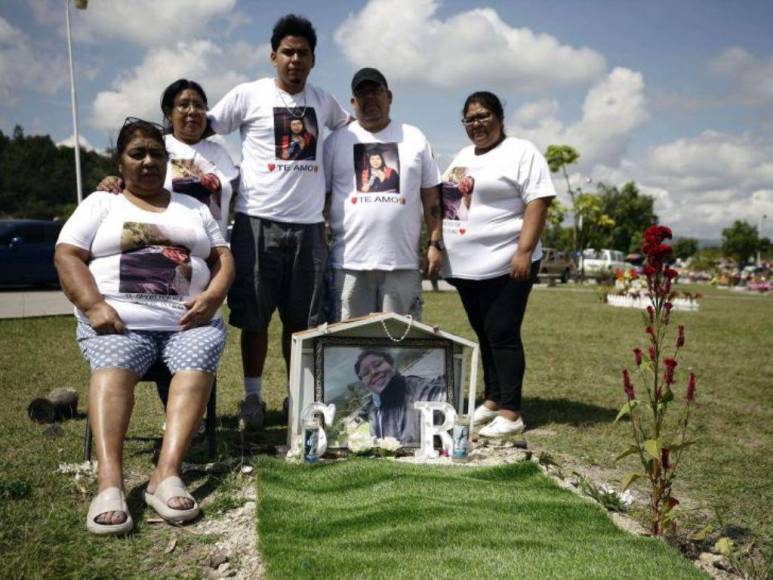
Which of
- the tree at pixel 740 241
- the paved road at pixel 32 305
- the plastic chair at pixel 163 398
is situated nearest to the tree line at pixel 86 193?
the tree at pixel 740 241

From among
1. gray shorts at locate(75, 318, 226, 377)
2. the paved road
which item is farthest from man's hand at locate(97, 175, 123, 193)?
the paved road

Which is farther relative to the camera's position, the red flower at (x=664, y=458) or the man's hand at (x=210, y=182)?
the man's hand at (x=210, y=182)

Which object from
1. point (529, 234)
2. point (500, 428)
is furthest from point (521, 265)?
point (500, 428)

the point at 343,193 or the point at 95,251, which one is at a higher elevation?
the point at 343,193

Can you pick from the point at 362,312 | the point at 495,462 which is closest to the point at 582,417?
the point at 495,462

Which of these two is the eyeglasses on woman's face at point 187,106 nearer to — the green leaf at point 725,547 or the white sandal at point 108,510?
the white sandal at point 108,510

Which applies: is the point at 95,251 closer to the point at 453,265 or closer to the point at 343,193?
the point at 343,193

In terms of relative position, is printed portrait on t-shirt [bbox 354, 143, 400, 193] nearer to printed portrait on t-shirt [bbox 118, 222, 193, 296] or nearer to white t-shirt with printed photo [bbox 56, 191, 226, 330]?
white t-shirt with printed photo [bbox 56, 191, 226, 330]

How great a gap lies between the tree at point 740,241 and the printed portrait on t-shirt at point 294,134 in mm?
77186

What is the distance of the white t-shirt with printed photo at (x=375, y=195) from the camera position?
4.21 m

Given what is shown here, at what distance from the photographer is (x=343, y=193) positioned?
14.2ft

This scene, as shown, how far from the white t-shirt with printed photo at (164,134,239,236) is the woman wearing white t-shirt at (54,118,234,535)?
278 millimetres

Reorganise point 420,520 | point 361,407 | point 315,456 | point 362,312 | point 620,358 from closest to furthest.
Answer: point 420,520 → point 315,456 → point 361,407 → point 362,312 → point 620,358

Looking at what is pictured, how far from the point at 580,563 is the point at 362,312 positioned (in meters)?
2.22
